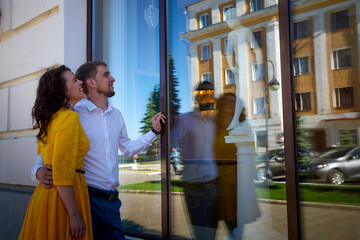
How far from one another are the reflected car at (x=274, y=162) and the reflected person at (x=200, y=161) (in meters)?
0.42

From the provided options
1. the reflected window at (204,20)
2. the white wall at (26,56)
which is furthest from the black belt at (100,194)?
the white wall at (26,56)

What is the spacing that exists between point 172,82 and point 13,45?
2517 millimetres

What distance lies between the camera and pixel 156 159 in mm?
3066

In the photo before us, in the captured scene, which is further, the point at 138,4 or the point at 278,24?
the point at 138,4

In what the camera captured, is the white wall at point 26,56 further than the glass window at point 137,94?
Yes

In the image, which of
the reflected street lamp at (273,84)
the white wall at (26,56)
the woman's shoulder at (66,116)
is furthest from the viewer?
the white wall at (26,56)

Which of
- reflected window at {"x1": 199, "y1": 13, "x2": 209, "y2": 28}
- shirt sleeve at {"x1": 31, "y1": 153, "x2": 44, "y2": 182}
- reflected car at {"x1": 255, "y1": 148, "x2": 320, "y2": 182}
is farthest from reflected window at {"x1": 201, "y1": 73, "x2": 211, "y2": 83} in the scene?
shirt sleeve at {"x1": 31, "y1": 153, "x2": 44, "y2": 182}

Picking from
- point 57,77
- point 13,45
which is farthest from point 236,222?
point 13,45

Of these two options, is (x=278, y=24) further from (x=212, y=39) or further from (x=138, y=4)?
(x=138, y=4)

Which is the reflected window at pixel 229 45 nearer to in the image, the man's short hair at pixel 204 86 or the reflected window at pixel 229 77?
the reflected window at pixel 229 77

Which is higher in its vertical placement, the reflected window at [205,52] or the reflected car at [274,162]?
the reflected window at [205,52]

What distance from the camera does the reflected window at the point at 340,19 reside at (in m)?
2.20

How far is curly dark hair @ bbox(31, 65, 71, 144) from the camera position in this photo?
6.72 feet

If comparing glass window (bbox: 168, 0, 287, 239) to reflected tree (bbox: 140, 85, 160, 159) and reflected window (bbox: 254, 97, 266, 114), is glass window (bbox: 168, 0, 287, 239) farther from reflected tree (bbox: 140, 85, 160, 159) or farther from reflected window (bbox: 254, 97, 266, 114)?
reflected tree (bbox: 140, 85, 160, 159)
